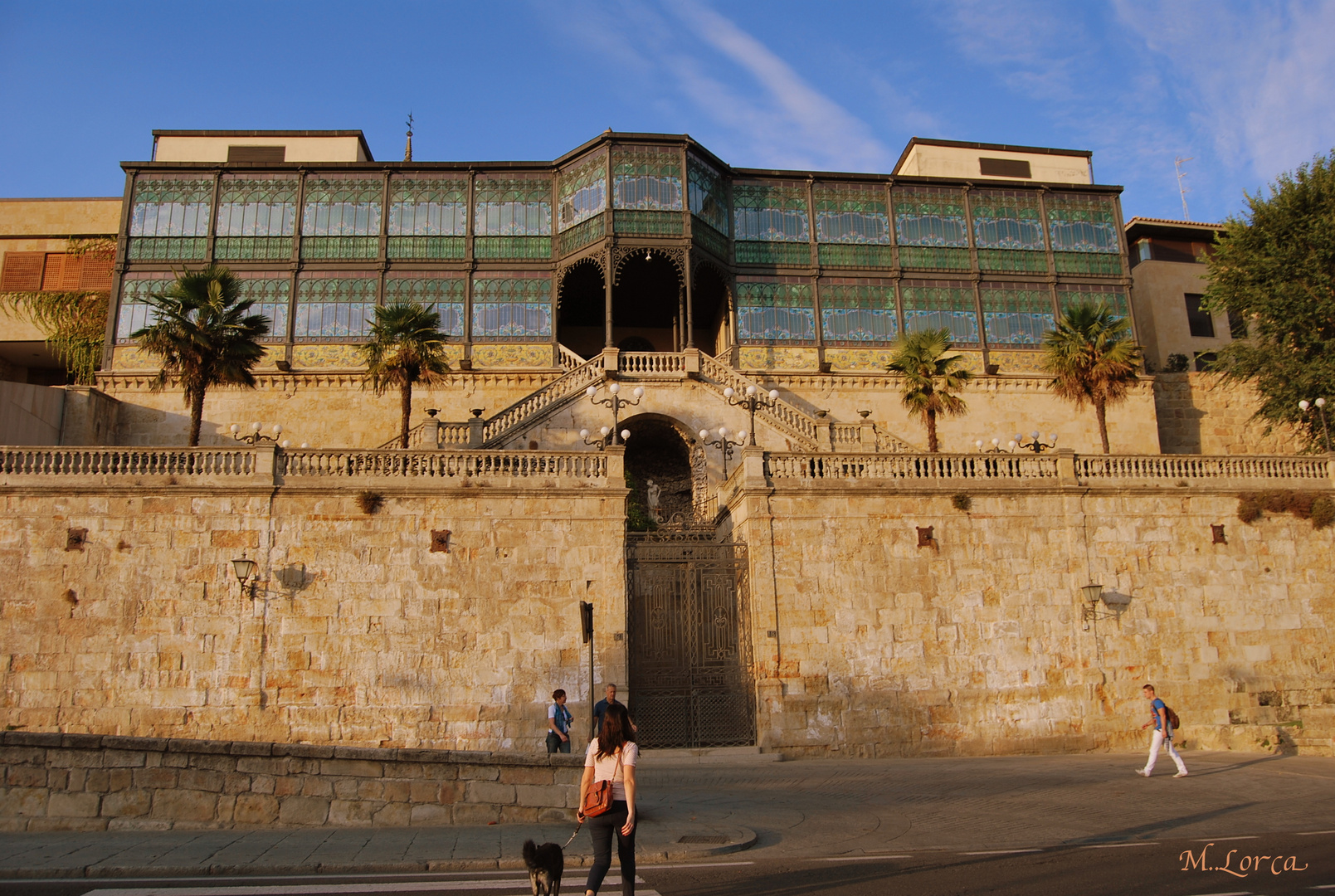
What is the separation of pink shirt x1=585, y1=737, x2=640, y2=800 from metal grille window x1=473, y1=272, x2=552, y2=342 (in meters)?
28.5

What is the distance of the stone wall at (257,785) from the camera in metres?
10.7

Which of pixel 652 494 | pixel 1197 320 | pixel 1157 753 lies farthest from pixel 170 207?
pixel 1197 320

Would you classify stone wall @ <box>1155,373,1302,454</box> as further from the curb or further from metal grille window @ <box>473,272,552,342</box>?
the curb

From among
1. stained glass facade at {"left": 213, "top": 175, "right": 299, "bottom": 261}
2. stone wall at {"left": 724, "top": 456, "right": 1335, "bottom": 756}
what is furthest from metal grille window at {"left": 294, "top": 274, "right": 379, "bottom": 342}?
stone wall at {"left": 724, "top": 456, "right": 1335, "bottom": 756}

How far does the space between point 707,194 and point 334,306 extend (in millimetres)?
14527

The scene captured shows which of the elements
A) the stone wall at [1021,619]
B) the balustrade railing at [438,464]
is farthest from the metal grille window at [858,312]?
the balustrade railing at [438,464]

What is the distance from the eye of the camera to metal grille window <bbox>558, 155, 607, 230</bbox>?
115 ft

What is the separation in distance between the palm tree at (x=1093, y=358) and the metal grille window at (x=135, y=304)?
1235 inches

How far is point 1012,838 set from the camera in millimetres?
11141

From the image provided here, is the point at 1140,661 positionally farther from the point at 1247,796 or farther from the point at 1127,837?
the point at 1127,837

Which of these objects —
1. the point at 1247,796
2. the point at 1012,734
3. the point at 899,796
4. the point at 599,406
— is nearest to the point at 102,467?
the point at 599,406

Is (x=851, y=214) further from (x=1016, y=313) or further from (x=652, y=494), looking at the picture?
(x=652, y=494)

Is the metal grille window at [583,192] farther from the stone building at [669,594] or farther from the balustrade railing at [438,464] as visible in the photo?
the balustrade railing at [438,464]

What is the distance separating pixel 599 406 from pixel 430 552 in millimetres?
10417
